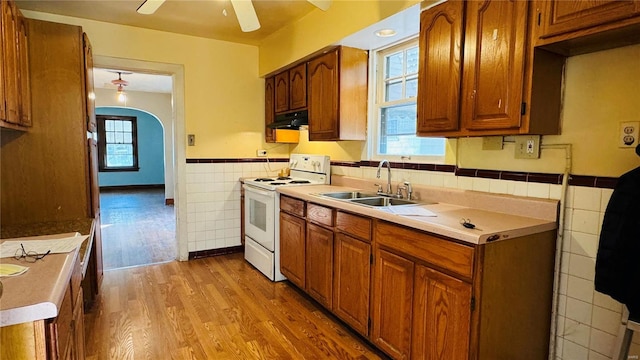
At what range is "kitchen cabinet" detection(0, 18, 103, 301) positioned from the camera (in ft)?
8.36

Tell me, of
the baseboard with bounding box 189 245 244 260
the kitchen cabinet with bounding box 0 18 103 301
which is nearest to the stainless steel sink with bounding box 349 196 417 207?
the kitchen cabinet with bounding box 0 18 103 301

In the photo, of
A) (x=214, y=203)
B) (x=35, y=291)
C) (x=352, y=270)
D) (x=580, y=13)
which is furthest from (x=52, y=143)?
(x=580, y=13)

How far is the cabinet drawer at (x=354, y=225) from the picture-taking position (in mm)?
2223

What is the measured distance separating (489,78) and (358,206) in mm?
1024

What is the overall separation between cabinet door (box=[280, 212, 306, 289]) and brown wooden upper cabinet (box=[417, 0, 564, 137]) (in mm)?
1379

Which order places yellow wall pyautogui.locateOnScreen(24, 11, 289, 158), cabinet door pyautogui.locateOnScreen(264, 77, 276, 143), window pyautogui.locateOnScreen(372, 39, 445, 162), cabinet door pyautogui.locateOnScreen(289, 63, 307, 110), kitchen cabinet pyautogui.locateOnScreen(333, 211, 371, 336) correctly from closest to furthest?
kitchen cabinet pyautogui.locateOnScreen(333, 211, 371, 336) → window pyautogui.locateOnScreen(372, 39, 445, 162) → cabinet door pyautogui.locateOnScreen(289, 63, 307, 110) → yellow wall pyautogui.locateOnScreen(24, 11, 289, 158) → cabinet door pyautogui.locateOnScreen(264, 77, 276, 143)

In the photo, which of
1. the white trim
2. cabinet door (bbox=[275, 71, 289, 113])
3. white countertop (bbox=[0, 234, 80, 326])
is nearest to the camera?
white countertop (bbox=[0, 234, 80, 326])

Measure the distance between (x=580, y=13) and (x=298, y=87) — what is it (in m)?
2.54

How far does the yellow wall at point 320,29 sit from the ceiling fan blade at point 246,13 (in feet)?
2.34

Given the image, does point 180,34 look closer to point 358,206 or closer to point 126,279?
point 126,279

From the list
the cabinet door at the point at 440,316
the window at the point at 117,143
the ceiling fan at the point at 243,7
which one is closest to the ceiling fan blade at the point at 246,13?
the ceiling fan at the point at 243,7

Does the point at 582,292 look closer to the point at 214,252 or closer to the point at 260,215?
the point at 260,215

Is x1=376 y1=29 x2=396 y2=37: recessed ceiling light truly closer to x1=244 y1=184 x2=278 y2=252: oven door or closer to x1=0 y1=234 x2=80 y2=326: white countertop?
x1=244 y1=184 x2=278 y2=252: oven door

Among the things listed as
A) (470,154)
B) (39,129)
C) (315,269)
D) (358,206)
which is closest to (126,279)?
(39,129)
